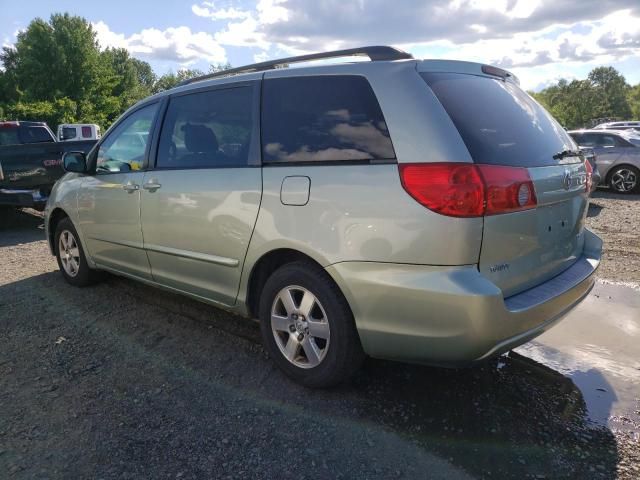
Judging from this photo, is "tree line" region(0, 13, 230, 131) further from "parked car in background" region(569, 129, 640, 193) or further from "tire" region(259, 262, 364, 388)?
"tire" region(259, 262, 364, 388)

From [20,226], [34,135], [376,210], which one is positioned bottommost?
[20,226]

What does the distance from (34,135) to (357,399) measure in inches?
406

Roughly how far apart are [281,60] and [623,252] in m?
5.04

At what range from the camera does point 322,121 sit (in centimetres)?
298

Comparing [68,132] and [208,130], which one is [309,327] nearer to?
[208,130]

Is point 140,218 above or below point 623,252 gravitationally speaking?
above

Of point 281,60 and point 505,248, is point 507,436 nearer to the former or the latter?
point 505,248

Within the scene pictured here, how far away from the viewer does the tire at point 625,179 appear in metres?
11.8

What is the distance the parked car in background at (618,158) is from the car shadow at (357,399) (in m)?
10.2

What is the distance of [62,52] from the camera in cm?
4394

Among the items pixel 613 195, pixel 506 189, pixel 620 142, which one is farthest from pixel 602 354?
pixel 620 142

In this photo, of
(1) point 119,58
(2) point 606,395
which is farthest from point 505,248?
(1) point 119,58

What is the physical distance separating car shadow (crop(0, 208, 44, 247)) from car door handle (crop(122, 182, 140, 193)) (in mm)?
4552

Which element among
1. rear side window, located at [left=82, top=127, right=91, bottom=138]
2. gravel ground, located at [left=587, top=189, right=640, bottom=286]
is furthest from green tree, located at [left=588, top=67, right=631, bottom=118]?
gravel ground, located at [left=587, top=189, right=640, bottom=286]
